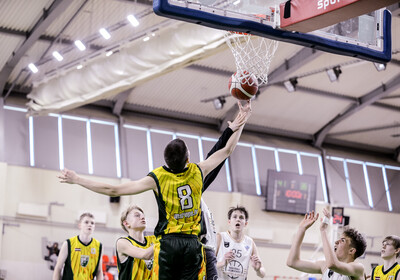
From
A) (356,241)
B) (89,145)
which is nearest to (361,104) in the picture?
(89,145)

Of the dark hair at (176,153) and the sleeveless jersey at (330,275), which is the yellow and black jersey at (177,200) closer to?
the dark hair at (176,153)

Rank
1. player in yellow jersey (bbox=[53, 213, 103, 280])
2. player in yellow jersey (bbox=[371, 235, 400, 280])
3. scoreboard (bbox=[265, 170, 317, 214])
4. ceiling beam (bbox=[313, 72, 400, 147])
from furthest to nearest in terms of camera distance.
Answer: scoreboard (bbox=[265, 170, 317, 214]) < ceiling beam (bbox=[313, 72, 400, 147]) < player in yellow jersey (bbox=[53, 213, 103, 280]) < player in yellow jersey (bbox=[371, 235, 400, 280])

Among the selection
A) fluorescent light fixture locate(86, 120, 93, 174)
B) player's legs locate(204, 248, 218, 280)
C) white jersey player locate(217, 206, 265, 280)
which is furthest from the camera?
fluorescent light fixture locate(86, 120, 93, 174)

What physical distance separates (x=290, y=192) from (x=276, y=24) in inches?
644

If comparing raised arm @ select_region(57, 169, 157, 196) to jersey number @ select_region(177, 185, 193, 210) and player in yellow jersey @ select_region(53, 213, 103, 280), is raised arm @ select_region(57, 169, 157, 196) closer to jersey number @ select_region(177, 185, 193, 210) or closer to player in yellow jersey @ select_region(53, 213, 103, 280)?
jersey number @ select_region(177, 185, 193, 210)

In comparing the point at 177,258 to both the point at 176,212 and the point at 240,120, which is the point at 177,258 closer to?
the point at 176,212

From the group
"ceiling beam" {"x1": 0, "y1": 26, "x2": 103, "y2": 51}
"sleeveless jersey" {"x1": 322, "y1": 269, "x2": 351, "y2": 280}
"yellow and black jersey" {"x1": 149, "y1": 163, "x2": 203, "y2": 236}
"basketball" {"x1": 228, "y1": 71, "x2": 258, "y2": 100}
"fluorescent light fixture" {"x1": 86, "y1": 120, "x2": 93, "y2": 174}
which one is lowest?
"sleeveless jersey" {"x1": 322, "y1": 269, "x2": 351, "y2": 280}

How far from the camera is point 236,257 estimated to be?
9.86 metres

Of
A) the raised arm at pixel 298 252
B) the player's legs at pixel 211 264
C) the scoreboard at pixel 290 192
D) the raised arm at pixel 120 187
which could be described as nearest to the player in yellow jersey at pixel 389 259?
the raised arm at pixel 298 252

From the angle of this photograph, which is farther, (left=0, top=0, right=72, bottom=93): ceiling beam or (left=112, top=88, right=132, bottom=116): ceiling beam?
(left=112, top=88, right=132, bottom=116): ceiling beam

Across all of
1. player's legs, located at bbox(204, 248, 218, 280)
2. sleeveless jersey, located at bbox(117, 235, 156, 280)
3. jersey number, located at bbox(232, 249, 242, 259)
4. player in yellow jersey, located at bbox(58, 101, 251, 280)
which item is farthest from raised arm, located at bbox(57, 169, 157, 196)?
jersey number, located at bbox(232, 249, 242, 259)

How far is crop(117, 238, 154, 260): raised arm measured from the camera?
661 centimetres

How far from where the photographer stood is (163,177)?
6.23 m

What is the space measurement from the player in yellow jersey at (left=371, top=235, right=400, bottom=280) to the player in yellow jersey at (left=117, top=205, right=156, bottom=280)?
129 inches
